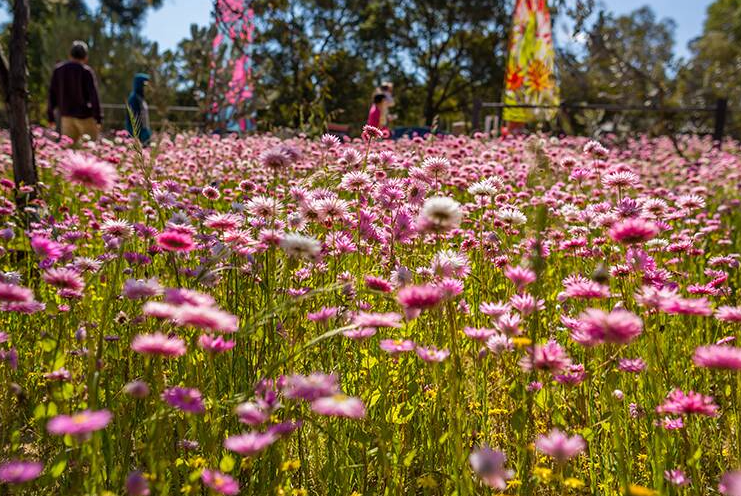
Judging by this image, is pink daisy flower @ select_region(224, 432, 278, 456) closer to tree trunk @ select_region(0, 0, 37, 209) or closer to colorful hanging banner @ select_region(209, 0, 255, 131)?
tree trunk @ select_region(0, 0, 37, 209)

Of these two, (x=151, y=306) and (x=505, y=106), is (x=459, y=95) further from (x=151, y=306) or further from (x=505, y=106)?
(x=151, y=306)

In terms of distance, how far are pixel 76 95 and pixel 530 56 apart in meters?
7.77

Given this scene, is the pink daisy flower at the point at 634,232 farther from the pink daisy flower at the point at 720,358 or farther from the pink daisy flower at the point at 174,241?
the pink daisy flower at the point at 174,241

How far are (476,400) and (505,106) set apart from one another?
979 centimetres

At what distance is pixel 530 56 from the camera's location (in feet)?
38.4

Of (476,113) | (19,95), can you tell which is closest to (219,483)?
(19,95)

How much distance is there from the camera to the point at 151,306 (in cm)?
122

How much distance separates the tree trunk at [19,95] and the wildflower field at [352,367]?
851 mm

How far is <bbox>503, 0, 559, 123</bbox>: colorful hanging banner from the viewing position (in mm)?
11680

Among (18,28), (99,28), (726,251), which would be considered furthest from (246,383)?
(99,28)

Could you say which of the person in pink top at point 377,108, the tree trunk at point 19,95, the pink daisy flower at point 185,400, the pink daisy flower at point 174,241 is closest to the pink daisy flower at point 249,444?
the pink daisy flower at point 185,400

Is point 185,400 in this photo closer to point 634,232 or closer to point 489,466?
point 489,466

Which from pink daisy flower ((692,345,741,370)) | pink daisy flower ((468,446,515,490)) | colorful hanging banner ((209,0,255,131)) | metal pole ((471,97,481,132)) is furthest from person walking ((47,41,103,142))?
pink daisy flower ((692,345,741,370))

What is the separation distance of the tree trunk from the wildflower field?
85 cm
